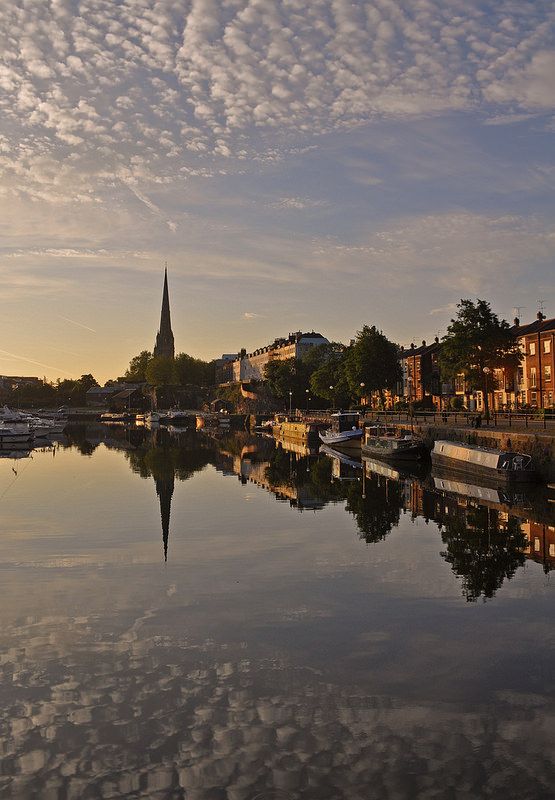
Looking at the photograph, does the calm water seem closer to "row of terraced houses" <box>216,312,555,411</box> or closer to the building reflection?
the building reflection

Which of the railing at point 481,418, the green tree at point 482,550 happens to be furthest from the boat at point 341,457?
the green tree at point 482,550

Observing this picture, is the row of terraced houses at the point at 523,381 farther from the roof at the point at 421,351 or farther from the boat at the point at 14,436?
the boat at the point at 14,436

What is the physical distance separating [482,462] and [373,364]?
197ft

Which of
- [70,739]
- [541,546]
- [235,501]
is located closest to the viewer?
[70,739]

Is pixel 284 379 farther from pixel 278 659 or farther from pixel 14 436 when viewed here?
pixel 278 659

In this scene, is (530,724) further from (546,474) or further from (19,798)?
(546,474)

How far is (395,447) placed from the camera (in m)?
62.4

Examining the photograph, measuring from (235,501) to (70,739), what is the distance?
1134 inches

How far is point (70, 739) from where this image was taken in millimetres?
10719

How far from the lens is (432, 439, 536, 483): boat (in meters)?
43.2

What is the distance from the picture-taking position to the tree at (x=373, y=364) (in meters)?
106

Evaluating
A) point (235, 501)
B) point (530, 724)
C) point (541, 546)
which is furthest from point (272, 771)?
point (235, 501)

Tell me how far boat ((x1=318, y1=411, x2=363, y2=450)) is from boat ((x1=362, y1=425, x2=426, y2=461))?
936 cm

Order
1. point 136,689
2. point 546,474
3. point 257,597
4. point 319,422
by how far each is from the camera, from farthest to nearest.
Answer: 1. point 319,422
2. point 546,474
3. point 257,597
4. point 136,689
